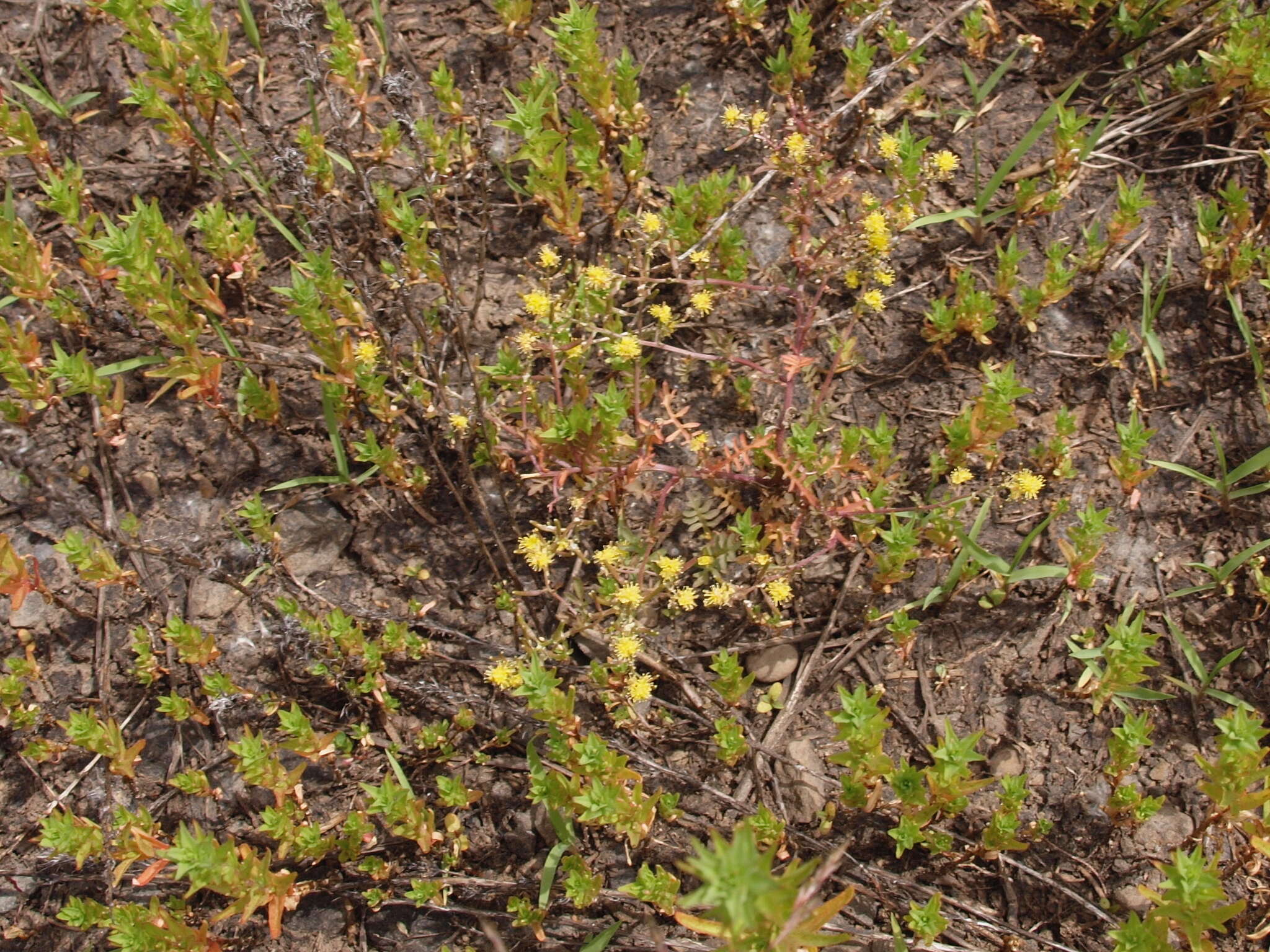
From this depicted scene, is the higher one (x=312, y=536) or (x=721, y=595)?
(x=721, y=595)

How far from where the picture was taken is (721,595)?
3.12 metres

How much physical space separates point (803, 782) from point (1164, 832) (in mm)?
1131

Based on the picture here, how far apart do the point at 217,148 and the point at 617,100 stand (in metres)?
1.70

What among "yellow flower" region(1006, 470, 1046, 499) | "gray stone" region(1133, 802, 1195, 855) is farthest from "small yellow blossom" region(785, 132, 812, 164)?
"gray stone" region(1133, 802, 1195, 855)

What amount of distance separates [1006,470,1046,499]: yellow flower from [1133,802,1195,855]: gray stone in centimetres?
108

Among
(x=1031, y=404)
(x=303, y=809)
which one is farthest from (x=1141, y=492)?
(x=303, y=809)

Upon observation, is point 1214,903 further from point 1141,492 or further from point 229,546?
point 229,546

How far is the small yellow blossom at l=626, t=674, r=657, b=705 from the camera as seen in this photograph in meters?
2.91

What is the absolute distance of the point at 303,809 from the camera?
3121mm

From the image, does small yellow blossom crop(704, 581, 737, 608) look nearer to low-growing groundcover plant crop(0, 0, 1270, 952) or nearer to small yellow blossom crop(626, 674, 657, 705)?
low-growing groundcover plant crop(0, 0, 1270, 952)

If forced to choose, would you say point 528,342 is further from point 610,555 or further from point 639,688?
point 639,688

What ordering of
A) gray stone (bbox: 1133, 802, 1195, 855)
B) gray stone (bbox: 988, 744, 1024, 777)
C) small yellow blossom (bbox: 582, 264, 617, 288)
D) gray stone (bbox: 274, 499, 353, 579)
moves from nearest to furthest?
gray stone (bbox: 1133, 802, 1195, 855)
gray stone (bbox: 988, 744, 1024, 777)
small yellow blossom (bbox: 582, 264, 617, 288)
gray stone (bbox: 274, 499, 353, 579)

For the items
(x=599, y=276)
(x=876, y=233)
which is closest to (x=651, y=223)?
(x=599, y=276)

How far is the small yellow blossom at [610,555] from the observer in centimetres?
309
